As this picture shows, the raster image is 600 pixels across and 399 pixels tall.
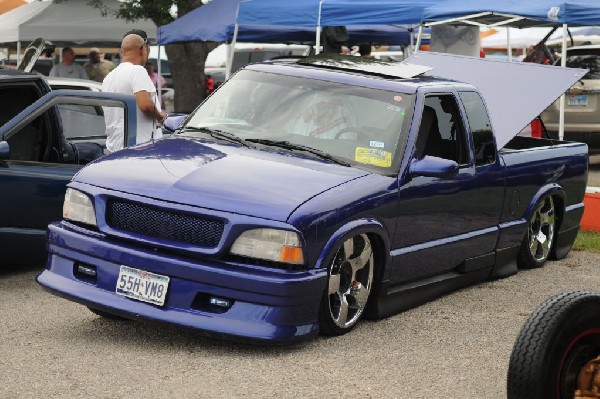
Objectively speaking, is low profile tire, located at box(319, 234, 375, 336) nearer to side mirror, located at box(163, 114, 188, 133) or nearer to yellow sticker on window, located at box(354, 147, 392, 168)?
yellow sticker on window, located at box(354, 147, 392, 168)

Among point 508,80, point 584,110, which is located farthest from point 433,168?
point 584,110

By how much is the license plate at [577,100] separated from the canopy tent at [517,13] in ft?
4.19

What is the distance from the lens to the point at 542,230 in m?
9.23

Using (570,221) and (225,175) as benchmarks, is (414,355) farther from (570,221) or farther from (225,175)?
(570,221)

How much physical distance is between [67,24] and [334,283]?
17.1 metres

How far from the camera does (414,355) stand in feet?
20.0

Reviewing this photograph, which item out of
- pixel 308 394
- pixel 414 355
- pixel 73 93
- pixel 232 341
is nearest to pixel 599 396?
pixel 308 394

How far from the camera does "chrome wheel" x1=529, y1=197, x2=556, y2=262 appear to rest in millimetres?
9023

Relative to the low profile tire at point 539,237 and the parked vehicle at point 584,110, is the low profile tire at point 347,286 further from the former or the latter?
the parked vehicle at point 584,110

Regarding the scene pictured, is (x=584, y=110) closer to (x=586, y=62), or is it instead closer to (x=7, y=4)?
(x=586, y=62)

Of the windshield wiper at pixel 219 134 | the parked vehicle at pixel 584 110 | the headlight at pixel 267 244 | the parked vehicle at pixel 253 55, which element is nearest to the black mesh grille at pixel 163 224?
the headlight at pixel 267 244

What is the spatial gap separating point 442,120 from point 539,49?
365 inches

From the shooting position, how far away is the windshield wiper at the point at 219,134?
6.92 meters

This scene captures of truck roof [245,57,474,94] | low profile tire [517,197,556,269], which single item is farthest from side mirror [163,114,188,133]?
low profile tire [517,197,556,269]
